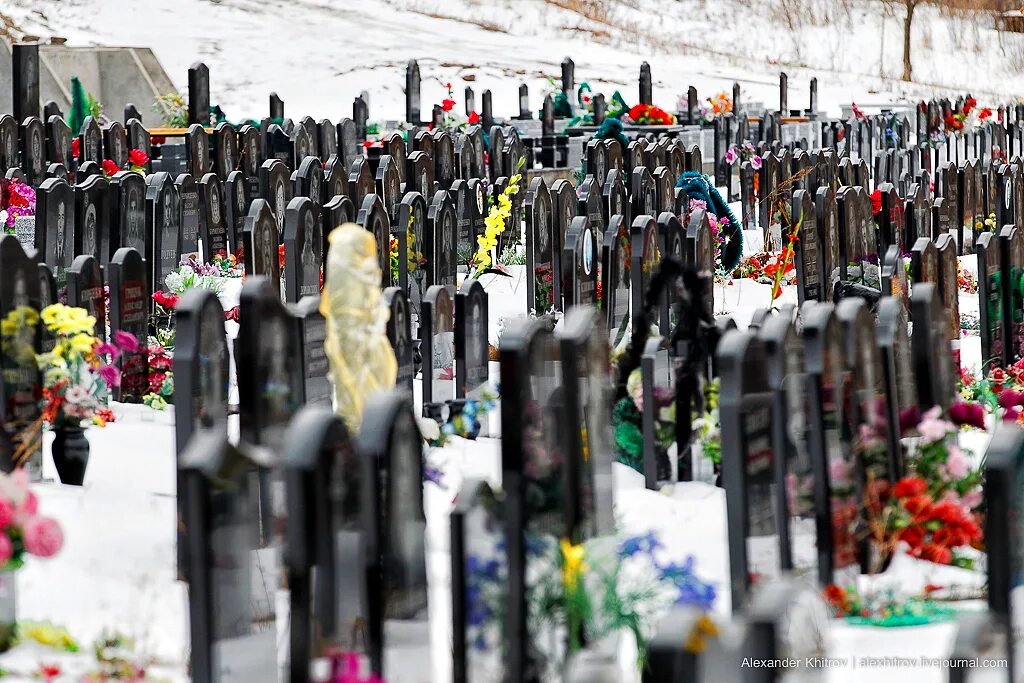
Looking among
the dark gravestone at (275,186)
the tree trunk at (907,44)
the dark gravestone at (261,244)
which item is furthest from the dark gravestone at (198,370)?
the tree trunk at (907,44)

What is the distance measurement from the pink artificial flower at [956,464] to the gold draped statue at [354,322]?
1.99m

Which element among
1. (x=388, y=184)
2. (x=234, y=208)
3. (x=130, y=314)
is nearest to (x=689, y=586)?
(x=130, y=314)

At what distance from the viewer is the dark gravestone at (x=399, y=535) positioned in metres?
4.30

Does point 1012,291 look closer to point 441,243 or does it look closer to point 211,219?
point 441,243

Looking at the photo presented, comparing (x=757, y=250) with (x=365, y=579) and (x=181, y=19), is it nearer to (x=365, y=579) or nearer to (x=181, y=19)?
(x=365, y=579)

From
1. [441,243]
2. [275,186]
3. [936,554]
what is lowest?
[936,554]

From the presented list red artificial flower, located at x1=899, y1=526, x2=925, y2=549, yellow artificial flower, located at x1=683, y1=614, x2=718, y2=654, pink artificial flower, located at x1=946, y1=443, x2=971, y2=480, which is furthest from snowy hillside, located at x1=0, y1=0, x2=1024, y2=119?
yellow artificial flower, located at x1=683, y1=614, x2=718, y2=654

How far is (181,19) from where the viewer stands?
4188cm

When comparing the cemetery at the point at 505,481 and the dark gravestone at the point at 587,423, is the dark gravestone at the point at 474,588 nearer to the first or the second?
the cemetery at the point at 505,481

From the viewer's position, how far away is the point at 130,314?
26.3 ft

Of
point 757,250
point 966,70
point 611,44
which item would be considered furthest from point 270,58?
point 757,250

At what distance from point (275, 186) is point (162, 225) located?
1.65 meters

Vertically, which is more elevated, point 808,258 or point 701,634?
point 808,258

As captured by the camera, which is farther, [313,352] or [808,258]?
[808,258]
